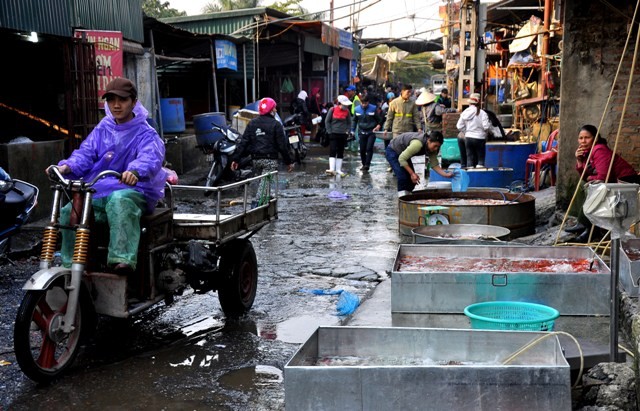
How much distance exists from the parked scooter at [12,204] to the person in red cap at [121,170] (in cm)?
206

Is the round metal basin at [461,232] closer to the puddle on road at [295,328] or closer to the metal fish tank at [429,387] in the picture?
the puddle on road at [295,328]

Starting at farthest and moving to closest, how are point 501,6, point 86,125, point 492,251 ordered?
point 501,6
point 86,125
point 492,251

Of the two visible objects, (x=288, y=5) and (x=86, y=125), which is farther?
(x=288, y=5)

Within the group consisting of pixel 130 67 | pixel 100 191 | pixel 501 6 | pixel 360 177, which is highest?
pixel 501 6

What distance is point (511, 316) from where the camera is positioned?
5086mm

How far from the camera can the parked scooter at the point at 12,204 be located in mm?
7562

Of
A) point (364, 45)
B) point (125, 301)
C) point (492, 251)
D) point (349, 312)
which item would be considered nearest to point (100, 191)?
point (125, 301)

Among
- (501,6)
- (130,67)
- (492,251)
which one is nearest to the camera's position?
(492,251)

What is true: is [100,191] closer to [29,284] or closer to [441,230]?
[29,284]

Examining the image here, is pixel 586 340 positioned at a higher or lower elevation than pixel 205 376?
higher

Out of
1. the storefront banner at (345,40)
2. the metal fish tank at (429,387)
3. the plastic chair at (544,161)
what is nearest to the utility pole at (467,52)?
the plastic chair at (544,161)

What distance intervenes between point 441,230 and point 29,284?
4.85 meters

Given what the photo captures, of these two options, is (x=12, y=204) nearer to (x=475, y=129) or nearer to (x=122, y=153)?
(x=122, y=153)

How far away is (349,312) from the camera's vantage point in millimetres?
7023
